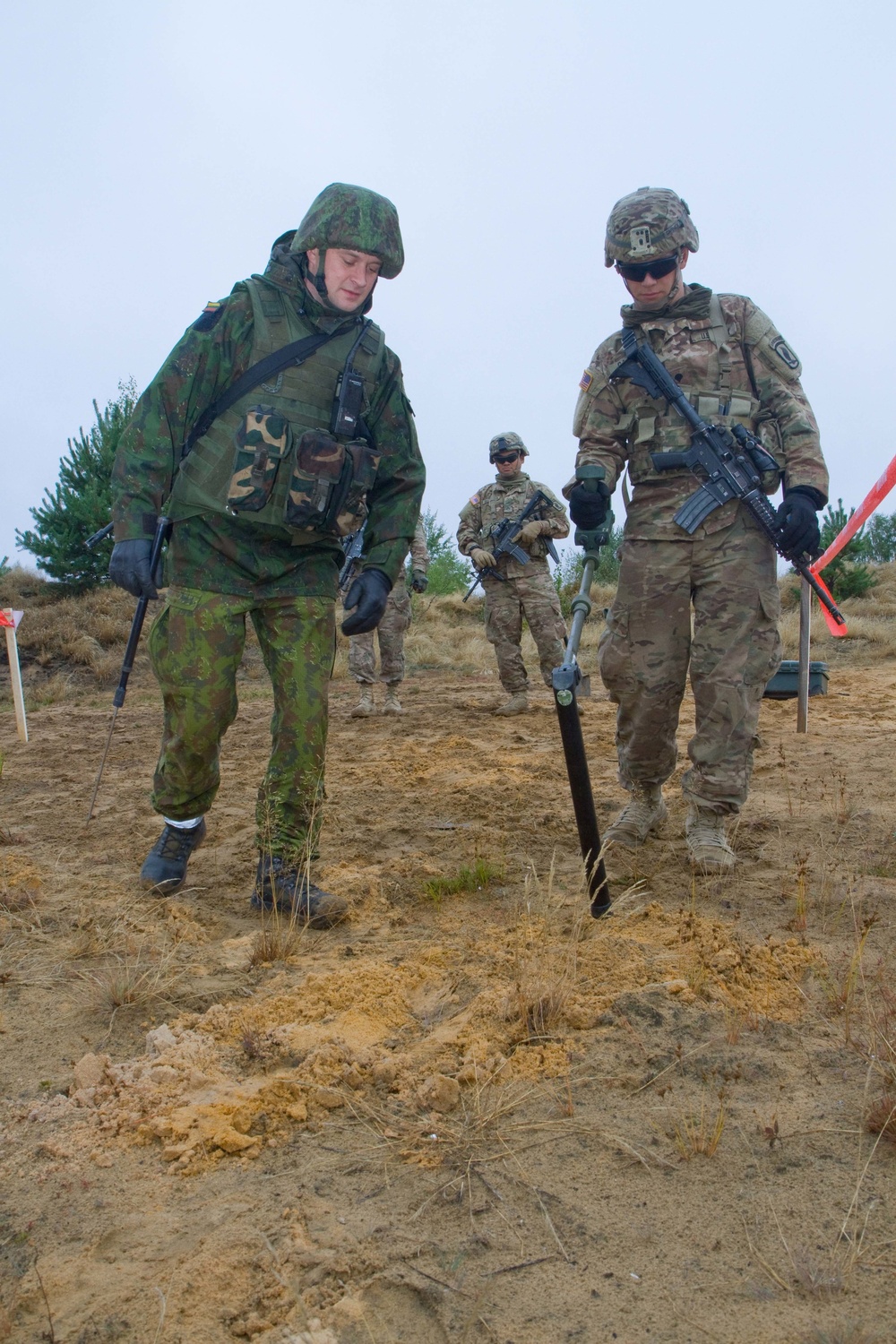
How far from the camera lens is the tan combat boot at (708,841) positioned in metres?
3.68

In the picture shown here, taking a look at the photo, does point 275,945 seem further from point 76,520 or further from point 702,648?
point 76,520

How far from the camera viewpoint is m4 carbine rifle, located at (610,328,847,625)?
12.3ft

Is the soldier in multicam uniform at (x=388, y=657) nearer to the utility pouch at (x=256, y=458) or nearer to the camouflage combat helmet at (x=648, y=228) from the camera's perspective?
the camouflage combat helmet at (x=648, y=228)

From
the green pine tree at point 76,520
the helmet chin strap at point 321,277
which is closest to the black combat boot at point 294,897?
the helmet chin strap at point 321,277

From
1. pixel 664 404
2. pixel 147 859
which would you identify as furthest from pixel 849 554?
pixel 147 859

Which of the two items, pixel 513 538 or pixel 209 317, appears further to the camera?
pixel 513 538

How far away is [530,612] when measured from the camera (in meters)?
9.27

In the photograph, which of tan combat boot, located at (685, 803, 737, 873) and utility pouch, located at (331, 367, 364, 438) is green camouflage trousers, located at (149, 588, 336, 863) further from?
tan combat boot, located at (685, 803, 737, 873)

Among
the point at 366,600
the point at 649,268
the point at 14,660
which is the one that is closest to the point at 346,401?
the point at 366,600

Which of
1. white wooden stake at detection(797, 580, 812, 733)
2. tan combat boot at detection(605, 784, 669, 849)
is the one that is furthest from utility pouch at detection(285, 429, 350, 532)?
white wooden stake at detection(797, 580, 812, 733)

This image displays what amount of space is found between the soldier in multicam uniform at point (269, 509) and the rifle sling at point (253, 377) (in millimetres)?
16

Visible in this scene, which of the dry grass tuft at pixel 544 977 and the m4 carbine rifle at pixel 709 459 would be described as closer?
the dry grass tuft at pixel 544 977

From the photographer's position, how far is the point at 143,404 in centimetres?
335

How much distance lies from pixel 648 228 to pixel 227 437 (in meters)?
1.74
